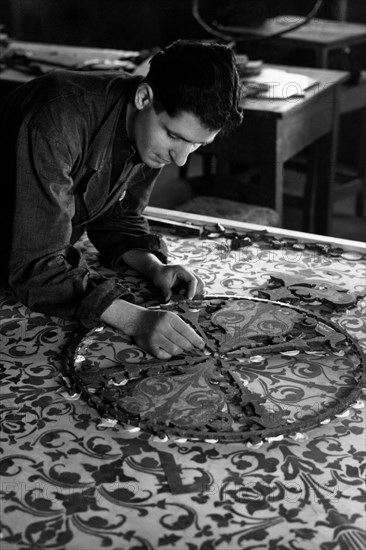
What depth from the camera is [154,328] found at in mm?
1495

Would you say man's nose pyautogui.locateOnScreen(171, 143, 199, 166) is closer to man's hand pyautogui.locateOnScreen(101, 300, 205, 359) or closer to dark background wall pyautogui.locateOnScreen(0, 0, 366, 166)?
man's hand pyautogui.locateOnScreen(101, 300, 205, 359)

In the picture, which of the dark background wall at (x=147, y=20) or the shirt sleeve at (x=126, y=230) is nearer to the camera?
the shirt sleeve at (x=126, y=230)

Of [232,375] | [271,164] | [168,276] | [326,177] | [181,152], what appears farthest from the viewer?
[326,177]

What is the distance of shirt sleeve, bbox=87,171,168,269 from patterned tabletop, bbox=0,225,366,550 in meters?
0.48

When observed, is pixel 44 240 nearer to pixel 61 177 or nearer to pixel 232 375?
pixel 61 177

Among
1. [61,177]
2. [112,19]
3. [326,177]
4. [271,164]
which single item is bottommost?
[326,177]

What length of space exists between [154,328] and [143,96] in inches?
19.0

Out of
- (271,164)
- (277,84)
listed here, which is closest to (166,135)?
(271,164)

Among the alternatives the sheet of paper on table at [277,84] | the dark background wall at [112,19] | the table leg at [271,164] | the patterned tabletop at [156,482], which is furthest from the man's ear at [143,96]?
the dark background wall at [112,19]

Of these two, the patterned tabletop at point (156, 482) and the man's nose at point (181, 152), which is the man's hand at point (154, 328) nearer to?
the patterned tabletop at point (156, 482)

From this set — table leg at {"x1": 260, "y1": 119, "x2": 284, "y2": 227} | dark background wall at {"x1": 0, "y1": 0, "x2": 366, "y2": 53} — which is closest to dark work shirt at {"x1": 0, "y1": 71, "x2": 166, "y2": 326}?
table leg at {"x1": 260, "y1": 119, "x2": 284, "y2": 227}

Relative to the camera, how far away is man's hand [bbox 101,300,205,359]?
58.2 inches

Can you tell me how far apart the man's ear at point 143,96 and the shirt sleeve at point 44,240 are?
0.18 m

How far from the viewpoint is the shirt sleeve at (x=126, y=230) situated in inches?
74.9
